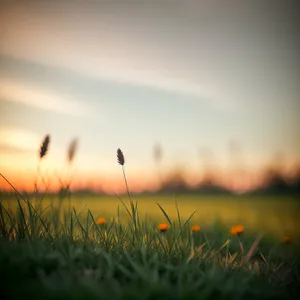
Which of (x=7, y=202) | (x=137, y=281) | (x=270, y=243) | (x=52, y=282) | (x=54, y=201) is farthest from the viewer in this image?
(x=270, y=243)

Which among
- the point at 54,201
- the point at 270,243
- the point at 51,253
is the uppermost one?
the point at 54,201

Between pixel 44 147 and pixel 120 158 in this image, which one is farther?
pixel 44 147

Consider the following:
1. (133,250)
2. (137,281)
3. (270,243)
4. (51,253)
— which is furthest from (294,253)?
(51,253)

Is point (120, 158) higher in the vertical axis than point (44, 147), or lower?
lower

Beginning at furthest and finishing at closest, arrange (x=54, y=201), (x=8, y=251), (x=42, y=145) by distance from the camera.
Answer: (x=54, y=201) < (x=42, y=145) < (x=8, y=251)

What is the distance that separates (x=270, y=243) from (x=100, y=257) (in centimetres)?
387

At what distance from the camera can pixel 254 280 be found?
87.0 inches

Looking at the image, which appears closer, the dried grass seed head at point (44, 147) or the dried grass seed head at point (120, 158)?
the dried grass seed head at point (120, 158)

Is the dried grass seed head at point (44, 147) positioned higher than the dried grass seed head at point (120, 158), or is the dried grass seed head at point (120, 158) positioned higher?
the dried grass seed head at point (44, 147)

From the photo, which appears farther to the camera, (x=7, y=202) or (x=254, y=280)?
(x=7, y=202)

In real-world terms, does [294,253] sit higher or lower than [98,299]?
lower

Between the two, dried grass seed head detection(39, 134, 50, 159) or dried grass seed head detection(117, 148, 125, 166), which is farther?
dried grass seed head detection(39, 134, 50, 159)

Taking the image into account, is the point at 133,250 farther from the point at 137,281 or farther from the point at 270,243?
the point at 270,243

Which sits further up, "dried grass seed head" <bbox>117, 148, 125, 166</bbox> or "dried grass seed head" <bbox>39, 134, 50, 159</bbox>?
"dried grass seed head" <bbox>39, 134, 50, 159</bbox>
